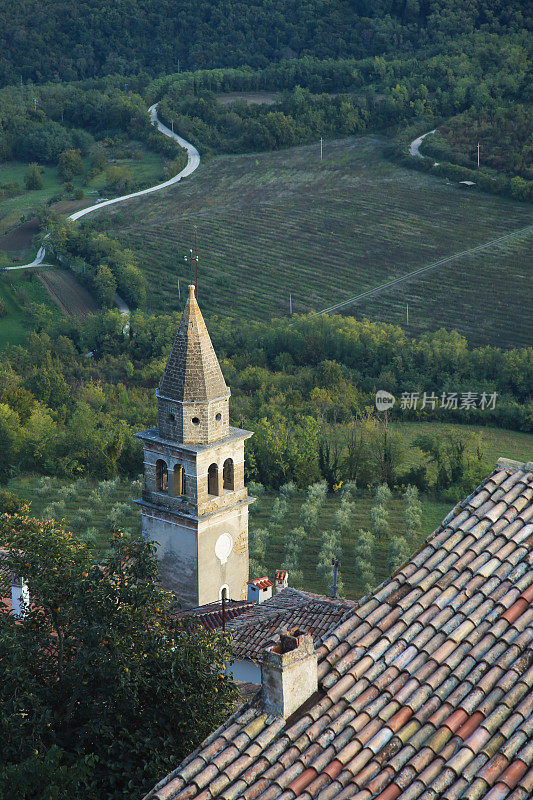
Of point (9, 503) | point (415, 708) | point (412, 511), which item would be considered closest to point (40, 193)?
point (9, 503)

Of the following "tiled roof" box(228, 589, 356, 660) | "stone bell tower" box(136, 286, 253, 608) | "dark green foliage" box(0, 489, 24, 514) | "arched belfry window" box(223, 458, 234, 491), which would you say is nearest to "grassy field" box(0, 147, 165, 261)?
"dark green foliage" box(0, 489, 24, 514)

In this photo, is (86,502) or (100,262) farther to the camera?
(100,262)


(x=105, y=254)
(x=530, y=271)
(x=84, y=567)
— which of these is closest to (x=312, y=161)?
(x=105, y=254)

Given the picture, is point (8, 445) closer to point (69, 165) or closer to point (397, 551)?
point (397, 551)

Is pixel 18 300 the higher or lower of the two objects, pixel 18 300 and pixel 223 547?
the lower

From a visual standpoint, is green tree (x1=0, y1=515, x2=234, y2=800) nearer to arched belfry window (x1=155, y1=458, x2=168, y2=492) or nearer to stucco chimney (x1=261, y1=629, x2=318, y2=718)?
stucco chimney (x1=261, y1=629, x2=318, y2=718)

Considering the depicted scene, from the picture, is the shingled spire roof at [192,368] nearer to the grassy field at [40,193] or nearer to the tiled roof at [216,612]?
the tiled roof at [216,612]
